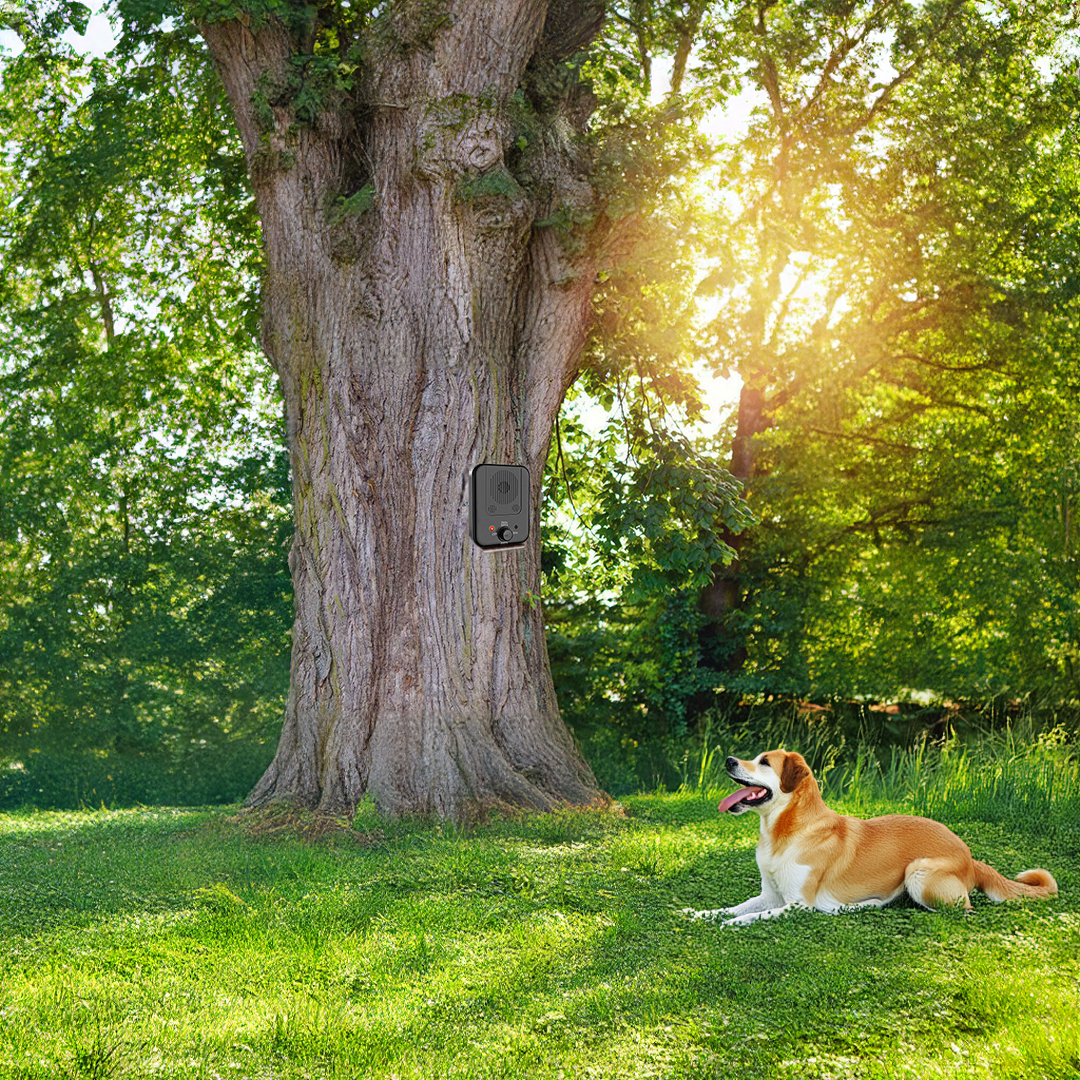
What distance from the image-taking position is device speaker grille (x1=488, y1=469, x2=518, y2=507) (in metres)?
8.67

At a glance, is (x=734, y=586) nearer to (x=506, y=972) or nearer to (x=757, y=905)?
(x=757, y=905)

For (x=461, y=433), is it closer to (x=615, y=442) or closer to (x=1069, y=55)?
(x=615, y=442)

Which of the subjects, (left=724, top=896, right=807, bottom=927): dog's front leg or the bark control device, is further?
the bark control device

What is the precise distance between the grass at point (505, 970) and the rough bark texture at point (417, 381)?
1.48m

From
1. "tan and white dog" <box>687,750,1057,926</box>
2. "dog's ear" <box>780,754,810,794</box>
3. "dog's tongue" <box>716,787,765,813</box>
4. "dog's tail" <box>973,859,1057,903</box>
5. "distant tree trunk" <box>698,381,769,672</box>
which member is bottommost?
"dog's tail" <box>973,859,1057,903</box>

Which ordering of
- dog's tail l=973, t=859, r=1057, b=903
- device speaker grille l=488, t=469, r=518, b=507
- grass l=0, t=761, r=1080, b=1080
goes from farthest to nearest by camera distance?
1. device speaker grille l=488, t=469, r=518, b=507
2. dog's tail l=973, t=859, r=1057, b=903
3. grass l=0, t=761, r=1080, b=1080

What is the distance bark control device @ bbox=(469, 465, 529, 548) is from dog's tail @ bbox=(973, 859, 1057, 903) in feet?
12.7

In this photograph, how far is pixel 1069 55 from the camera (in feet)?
52.7

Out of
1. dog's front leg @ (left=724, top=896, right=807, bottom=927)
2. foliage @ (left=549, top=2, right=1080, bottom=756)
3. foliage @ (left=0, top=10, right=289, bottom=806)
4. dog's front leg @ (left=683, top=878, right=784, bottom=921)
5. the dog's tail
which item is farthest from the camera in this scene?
foliage @ (left=0, top=10, right=289, bottom=806)

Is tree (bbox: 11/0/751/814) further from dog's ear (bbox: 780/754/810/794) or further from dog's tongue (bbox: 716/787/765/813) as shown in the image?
dog's ear (bbox: 780/754/810/794)

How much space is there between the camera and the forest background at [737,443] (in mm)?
15539

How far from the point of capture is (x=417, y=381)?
991cm

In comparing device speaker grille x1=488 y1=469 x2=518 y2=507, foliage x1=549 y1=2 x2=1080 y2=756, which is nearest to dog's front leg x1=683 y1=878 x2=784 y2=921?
device speaker grille x1=488 y1=469 x2=518 y2=507

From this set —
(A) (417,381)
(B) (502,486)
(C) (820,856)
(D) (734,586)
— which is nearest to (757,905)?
(C) (820,856)
